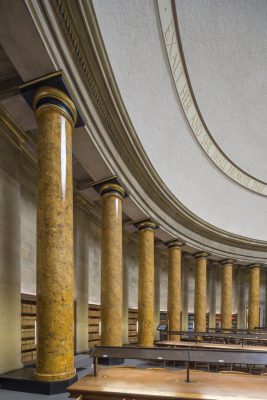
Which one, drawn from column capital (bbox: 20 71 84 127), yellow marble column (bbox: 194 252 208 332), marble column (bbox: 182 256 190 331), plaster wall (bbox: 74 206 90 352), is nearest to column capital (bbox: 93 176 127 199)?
plaster wall (bbox: 74 206 90 352)

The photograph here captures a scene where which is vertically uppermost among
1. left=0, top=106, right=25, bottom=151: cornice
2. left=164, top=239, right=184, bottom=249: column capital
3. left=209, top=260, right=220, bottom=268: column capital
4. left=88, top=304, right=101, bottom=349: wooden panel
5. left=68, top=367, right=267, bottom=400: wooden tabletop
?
left=0, top=106, right=25, bottom=151: cornice

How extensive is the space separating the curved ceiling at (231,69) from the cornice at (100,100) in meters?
5.34

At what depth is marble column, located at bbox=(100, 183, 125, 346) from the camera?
27.6ft

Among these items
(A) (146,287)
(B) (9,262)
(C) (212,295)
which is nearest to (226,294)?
(C) (212,295)

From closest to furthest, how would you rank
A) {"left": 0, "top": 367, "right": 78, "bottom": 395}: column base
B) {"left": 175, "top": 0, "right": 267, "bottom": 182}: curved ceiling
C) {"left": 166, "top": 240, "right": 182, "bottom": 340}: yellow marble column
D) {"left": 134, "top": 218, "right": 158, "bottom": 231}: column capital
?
{"left": 0, "top": 367, "right": 78, "bottom": 395}: column base
{"left": 134, "top": 218, "right": 158, "bottom": 231}: column capital
{"left": 175, "top": 0, "right": 267, "bottom": 182}: curved ceiling
{"left": 166, "top": 240, "right": 182, "bottom": 340}: yellow marble column

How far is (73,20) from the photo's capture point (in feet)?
16.9

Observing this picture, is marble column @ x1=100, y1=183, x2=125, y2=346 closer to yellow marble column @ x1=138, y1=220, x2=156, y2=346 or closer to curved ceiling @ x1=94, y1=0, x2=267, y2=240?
curved ceiling @ x1=94, y1=0, x2=267, y2=240

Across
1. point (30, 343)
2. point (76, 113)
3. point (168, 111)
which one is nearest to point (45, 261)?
point (76, 113)

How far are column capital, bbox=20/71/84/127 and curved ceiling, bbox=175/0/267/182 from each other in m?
7.46

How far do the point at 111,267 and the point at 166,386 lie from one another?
15.0ft

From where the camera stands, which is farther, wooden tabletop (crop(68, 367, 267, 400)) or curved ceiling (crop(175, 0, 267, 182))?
curved ceiling (crop(175, 0, 267, 182))

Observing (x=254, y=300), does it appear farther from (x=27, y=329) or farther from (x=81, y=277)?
(x=27, y=329)

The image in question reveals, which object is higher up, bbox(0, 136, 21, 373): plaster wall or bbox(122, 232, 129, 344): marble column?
bbox(0, 136, 21, 373): plaster wall

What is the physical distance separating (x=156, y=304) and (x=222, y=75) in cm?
1176
